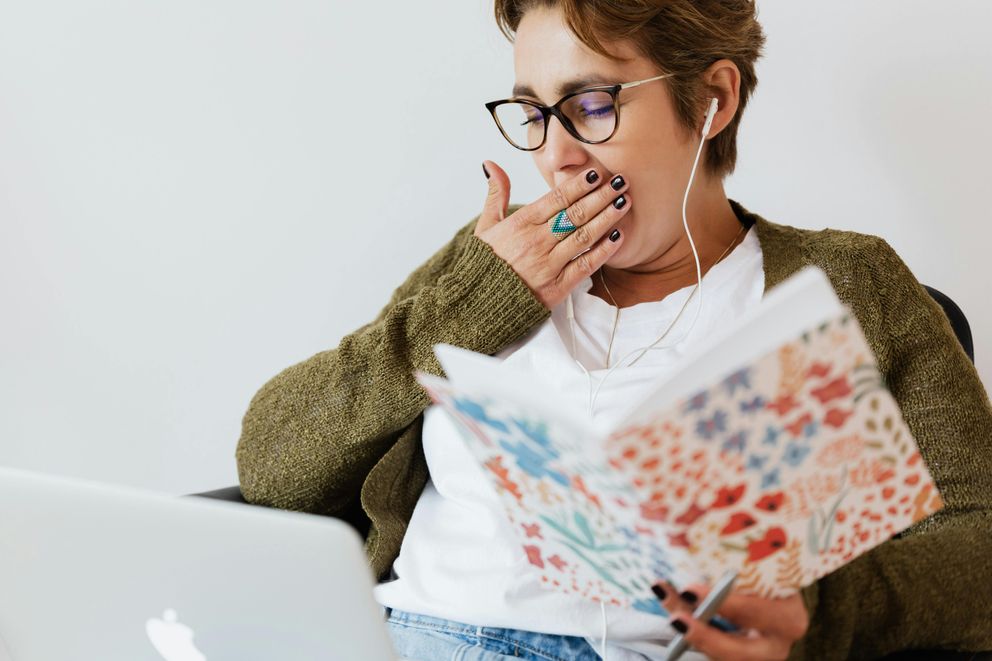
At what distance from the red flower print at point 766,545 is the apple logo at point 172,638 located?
476mm

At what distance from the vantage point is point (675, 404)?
0.70m

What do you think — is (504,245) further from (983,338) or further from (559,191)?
(983,338)

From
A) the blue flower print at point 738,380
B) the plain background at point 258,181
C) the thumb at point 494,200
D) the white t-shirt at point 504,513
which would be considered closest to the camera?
the blue flower print at point 738,380

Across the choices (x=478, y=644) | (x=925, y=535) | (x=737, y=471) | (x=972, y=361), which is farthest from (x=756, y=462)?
(x=972, y=361)

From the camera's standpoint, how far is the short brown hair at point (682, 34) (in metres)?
1.24

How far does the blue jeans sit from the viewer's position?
117cm

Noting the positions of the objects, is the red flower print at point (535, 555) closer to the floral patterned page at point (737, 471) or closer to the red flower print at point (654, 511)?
the floral patterned page at point (737, 471)

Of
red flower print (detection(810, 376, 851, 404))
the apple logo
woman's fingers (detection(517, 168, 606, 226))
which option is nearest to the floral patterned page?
red flower print (detection(810, 376, 851, 404))

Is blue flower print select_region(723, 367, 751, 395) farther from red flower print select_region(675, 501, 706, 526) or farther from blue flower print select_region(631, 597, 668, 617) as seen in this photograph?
blue flower print select_region(631, 597, 668, 617)

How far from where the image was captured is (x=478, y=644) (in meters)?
1.20

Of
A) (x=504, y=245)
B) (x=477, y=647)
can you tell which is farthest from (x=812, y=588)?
(x=504, y=245)

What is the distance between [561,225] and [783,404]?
2.18ft

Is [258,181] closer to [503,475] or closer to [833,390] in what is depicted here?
[503,475]

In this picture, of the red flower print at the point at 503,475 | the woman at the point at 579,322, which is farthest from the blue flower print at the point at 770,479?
the woman at the point at 579,322
